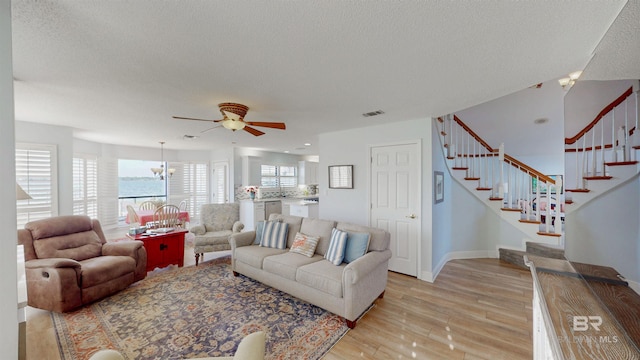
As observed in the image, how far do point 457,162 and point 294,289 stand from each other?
3776 millimetres

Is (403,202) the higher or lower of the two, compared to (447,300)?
higher

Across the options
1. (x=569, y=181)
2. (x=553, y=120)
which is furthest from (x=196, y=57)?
(x=553, y=120)

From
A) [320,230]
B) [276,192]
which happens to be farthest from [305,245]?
[276,192]

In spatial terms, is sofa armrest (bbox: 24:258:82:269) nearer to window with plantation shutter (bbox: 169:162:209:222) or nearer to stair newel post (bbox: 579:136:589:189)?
stair newel post (bbox: 579:136:589:189)

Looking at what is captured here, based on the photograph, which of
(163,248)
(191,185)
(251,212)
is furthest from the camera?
(191,185)

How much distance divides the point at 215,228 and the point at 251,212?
6.26 feet

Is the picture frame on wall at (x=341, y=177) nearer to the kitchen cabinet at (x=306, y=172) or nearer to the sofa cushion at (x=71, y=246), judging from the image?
the sofa cushion at (x=71, y=246)

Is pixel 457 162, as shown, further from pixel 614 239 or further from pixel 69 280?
pixel 69 280

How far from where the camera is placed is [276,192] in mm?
7953

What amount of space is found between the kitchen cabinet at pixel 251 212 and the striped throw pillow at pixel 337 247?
12.9 ft

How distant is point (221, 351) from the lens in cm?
205

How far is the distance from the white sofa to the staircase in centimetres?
170

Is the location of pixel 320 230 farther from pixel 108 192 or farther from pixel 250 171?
pixel 108 192

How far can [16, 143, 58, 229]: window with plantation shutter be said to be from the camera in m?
3.63
